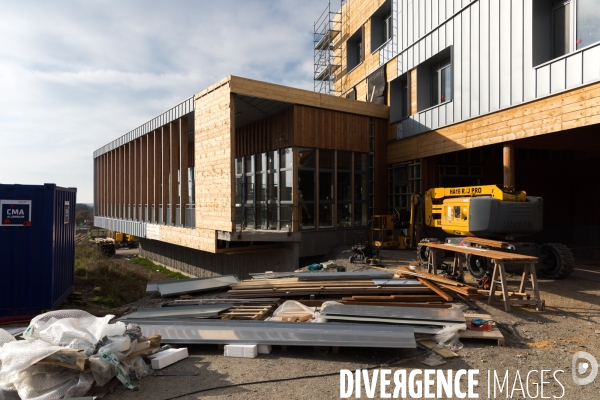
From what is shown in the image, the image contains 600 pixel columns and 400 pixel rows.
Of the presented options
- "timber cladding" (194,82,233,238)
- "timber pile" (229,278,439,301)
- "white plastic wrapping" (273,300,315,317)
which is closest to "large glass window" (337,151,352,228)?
"timber cladding" (194,82,233,238)

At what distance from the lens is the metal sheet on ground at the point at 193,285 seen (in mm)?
10461

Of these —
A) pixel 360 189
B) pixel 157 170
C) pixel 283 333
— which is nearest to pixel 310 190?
pixel 360 189

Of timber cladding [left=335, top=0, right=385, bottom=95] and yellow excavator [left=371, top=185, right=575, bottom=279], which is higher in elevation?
timber cladding [left=335, top=0, right=385, bottom=95]

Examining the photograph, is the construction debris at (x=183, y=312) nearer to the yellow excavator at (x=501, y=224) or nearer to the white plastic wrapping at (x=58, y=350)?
the white plastic wrapping at (x=58, y=350)

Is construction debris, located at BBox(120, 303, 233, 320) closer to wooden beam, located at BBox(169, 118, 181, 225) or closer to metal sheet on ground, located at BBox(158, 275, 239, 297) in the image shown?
metal sheet on ground, located at BBox(158, 275, 239, 297)

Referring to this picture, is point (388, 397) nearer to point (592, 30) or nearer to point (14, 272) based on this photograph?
point (14, 272)

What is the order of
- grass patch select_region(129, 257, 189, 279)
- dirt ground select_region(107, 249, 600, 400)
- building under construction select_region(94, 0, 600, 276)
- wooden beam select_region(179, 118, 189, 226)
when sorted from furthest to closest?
grass patch select_region(129, 257, 189, 279), wooden beam select_region(179, 118, 189, 226), building under construction select_region(94, 0, 600, 276), dirt ground select_region(107, 249, 600, 400)

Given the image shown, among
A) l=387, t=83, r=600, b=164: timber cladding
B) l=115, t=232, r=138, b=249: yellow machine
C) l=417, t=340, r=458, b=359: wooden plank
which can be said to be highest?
l=387, t=83, r=600, b=164: timber cladding

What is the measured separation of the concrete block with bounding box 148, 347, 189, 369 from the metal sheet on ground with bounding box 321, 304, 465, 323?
7.77ft

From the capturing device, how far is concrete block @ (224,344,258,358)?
603 centimetres

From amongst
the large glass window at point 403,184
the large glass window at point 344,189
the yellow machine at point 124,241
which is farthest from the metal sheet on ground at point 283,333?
the yellow machine at point 124,241

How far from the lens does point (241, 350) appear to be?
19.9 feet

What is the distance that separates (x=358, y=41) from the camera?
81.1 feet

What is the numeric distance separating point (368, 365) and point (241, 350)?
1838mm
